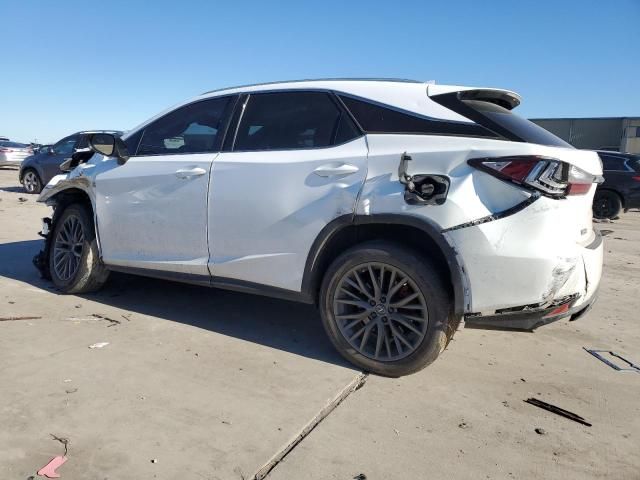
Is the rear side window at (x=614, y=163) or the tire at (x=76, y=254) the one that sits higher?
the rear side window at (x=614, y=163)

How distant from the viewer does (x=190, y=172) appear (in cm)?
400

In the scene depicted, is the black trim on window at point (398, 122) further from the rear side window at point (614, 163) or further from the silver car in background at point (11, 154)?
the silver car in background at point (11, 154)

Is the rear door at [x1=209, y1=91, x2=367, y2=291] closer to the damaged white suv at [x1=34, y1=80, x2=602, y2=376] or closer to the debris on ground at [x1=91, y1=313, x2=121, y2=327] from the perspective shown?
the damaged white suv at [x1=34, y1=80, x2=602, y2=376]

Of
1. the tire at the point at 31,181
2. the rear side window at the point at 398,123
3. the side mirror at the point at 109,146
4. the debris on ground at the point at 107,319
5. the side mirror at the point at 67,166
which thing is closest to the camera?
the rear side window at the point at 398,123

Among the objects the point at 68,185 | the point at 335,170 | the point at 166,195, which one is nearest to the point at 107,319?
the point at 166,195

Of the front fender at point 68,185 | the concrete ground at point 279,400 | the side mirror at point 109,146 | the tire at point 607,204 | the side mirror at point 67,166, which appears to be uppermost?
the side mirror at point 109,146

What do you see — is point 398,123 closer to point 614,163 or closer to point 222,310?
point 222,310

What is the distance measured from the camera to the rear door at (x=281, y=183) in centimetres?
340

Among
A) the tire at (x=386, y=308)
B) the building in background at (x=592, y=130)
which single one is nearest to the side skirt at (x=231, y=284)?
the tire at (x=386, y=308)

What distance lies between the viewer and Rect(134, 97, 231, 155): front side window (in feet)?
13.6

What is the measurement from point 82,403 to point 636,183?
43.0 feet

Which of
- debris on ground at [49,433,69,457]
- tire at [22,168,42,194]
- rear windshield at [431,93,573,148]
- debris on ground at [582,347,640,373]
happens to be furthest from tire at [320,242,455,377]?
tire at [22,168,42,194]

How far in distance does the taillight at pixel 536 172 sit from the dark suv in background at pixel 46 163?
13.0 m

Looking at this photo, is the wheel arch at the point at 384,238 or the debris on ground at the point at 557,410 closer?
the debris on ground at the point at 557,410
